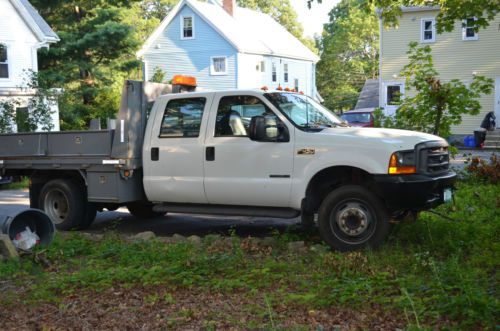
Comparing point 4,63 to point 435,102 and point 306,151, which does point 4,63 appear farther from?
point 306,151

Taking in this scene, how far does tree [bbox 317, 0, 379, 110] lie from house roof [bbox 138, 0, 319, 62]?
1169 cm

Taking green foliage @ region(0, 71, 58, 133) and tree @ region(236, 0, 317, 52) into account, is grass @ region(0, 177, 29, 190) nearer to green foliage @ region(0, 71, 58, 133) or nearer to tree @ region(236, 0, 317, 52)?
green foliage @ region(0, 71, 58, 133)

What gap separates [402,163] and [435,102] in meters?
4.79

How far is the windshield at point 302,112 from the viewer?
749 cm

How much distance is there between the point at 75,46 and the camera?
27797mm

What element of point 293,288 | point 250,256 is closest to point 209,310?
point 293,288

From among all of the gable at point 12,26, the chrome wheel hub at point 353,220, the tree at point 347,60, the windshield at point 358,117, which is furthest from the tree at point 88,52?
the tree at point 347,60

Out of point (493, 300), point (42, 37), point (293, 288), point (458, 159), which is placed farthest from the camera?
point (42, 37)

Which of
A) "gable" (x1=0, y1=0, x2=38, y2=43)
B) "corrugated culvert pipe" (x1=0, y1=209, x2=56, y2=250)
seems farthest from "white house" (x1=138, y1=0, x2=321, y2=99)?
"corrugated culvert pipe" (x1=0, y1=209, x2=56, y2=250)

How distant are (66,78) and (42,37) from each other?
3173 mm

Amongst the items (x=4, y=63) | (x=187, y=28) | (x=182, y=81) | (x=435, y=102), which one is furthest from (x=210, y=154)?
(x=187, y=28)

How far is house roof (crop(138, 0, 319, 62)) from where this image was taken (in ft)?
124

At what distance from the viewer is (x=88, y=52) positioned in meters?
29.4

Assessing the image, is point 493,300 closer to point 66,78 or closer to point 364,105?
point 66,78
